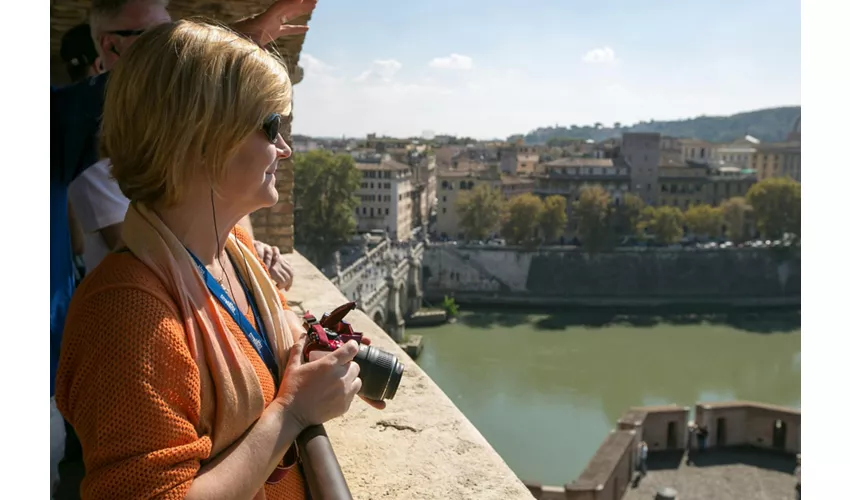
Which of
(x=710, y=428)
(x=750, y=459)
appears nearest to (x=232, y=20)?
(x=710, y=428)

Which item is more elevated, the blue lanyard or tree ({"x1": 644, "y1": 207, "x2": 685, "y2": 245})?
the blue lanyard

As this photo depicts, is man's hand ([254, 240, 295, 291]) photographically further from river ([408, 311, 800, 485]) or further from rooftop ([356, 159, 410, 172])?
rooftop ([356, 159, 410, 172])

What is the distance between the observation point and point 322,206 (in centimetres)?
2153

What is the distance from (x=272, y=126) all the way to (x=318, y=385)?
8.3 inches

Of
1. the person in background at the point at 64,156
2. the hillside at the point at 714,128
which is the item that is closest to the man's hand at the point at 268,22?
the person in background at the point at 64,156

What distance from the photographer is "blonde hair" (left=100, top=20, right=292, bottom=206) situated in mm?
623

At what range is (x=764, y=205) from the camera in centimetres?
2486

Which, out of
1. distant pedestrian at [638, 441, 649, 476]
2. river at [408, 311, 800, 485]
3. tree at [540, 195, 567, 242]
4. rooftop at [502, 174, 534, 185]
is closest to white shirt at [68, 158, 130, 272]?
distant pedestrian at [638, 441, 649, 476]

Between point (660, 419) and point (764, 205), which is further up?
point (764, 205)

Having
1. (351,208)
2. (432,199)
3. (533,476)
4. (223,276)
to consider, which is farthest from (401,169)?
(223,276)

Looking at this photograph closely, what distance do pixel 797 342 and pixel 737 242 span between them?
Result: 6.74 metres

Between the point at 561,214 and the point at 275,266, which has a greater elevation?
the point at 275,266

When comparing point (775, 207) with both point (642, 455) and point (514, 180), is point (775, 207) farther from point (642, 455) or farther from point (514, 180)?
point (642, 455)

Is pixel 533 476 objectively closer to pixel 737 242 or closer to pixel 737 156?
pixel 737 242
